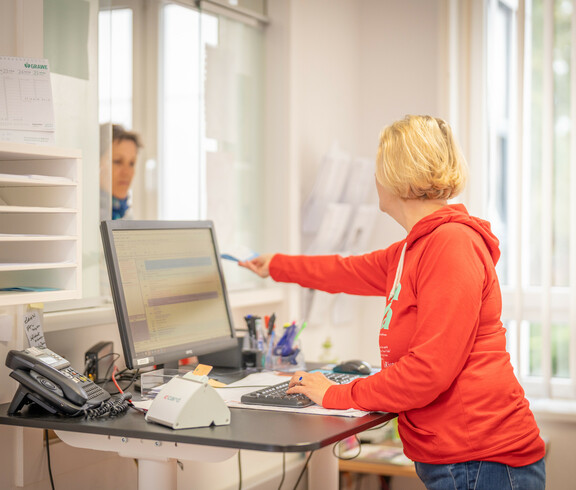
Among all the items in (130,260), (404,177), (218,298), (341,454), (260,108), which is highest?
(260,108)

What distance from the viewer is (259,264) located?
2270 millimetres

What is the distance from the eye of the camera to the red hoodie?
4.74 ft

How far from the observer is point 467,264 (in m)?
1.47

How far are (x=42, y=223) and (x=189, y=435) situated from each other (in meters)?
0.66

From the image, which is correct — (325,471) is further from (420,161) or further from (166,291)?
(420,161)

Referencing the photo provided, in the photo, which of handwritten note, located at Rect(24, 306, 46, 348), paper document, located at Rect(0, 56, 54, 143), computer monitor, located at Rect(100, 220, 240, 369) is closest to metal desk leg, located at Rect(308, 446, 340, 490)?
computer monitor, located at Rect(100, 220, 240, 369)

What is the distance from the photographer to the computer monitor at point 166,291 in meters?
1.71

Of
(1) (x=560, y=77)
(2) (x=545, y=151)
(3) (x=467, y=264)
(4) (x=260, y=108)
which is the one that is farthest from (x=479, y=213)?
(3) (x=467, y=264)

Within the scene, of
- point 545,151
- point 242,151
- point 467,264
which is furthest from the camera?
point 545,151

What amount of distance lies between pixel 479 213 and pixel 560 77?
0.62 metres

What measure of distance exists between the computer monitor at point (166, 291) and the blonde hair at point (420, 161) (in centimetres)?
57

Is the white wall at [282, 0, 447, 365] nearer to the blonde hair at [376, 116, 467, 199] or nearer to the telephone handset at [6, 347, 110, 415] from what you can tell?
the blonde hair at [376, 116, 467, 199]

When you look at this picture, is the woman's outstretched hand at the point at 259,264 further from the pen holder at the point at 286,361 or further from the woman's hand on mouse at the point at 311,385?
the woman's hand on mouse at the point at 311,385

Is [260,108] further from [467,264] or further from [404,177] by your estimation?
[467,264]
